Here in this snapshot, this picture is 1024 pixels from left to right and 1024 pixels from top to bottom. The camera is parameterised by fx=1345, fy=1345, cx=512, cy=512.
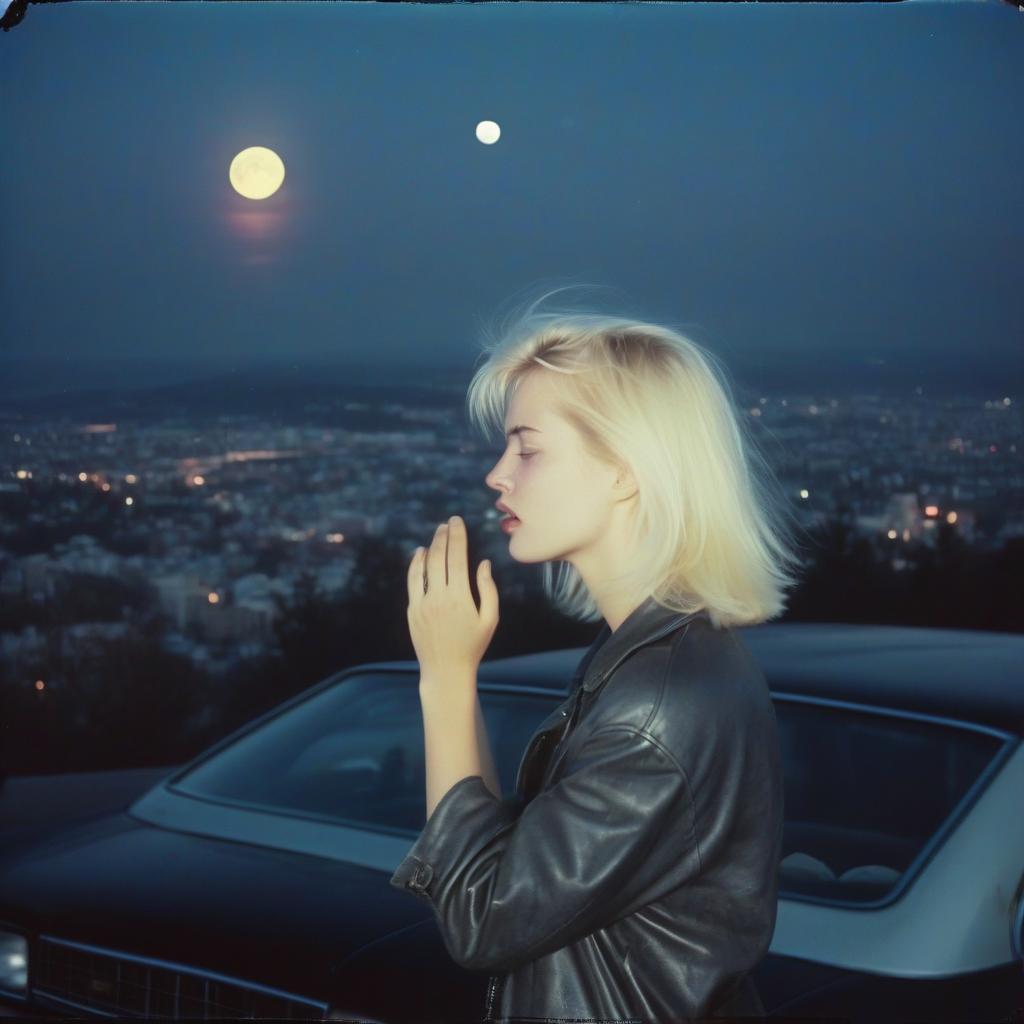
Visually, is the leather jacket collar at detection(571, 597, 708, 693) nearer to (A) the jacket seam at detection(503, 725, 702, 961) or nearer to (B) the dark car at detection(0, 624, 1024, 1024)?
(A) the jacket seam at detection(503, 725, 702, 961)

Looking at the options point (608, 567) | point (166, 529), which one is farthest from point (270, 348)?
point (608, 567)

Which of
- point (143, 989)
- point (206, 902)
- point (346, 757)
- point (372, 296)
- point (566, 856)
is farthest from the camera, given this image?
point (372, 296)

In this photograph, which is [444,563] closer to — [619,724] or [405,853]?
[619,724]

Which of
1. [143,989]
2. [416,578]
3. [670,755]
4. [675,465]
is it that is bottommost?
[143,989]

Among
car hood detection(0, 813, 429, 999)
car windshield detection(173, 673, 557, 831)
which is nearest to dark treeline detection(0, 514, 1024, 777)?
car windshield detection(173, 673, 557, 831)

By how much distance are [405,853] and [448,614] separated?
109 centimetres

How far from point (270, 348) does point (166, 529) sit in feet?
1.83

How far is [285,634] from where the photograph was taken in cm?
377

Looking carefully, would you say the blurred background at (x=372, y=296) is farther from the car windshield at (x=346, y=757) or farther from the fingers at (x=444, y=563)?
the fingers at (x=444, y=563)

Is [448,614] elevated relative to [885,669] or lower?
elevated

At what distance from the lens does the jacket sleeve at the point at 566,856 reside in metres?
1.07

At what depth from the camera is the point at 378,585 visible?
3.79 meters

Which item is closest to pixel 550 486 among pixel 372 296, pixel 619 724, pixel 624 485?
pixel 624 485

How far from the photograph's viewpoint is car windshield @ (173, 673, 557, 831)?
98.0 inches
